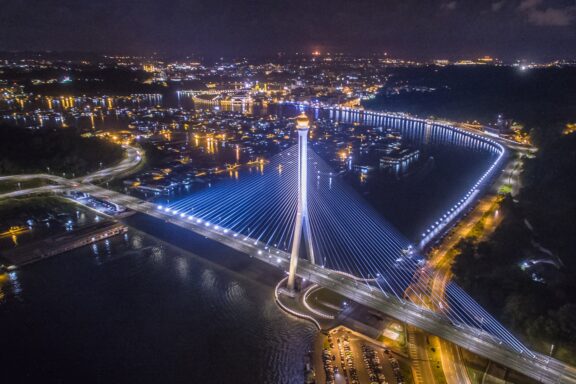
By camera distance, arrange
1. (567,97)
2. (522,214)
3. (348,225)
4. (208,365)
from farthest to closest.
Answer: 1. (567,97)
2. (348,225)
3. (522,214)
4. (208,365)

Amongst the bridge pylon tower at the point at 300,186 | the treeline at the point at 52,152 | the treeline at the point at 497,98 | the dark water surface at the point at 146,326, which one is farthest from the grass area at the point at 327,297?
the treeline at the point at 497,98

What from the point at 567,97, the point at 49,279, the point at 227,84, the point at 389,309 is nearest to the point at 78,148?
the point at 49,279

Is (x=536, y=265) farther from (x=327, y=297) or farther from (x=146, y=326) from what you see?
(x=146, y=326)

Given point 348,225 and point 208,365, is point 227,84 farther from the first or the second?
point 208,365

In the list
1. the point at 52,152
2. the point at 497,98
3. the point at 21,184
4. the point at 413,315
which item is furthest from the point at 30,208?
the point at 497,98

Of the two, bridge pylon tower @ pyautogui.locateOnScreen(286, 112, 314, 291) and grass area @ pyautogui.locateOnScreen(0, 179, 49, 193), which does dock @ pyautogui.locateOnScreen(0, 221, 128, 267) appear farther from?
bridge pylon tower @ pyautogui.locateOnScreen(286, 112, 314, 291)

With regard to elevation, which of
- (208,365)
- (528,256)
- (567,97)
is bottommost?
(208,365)
